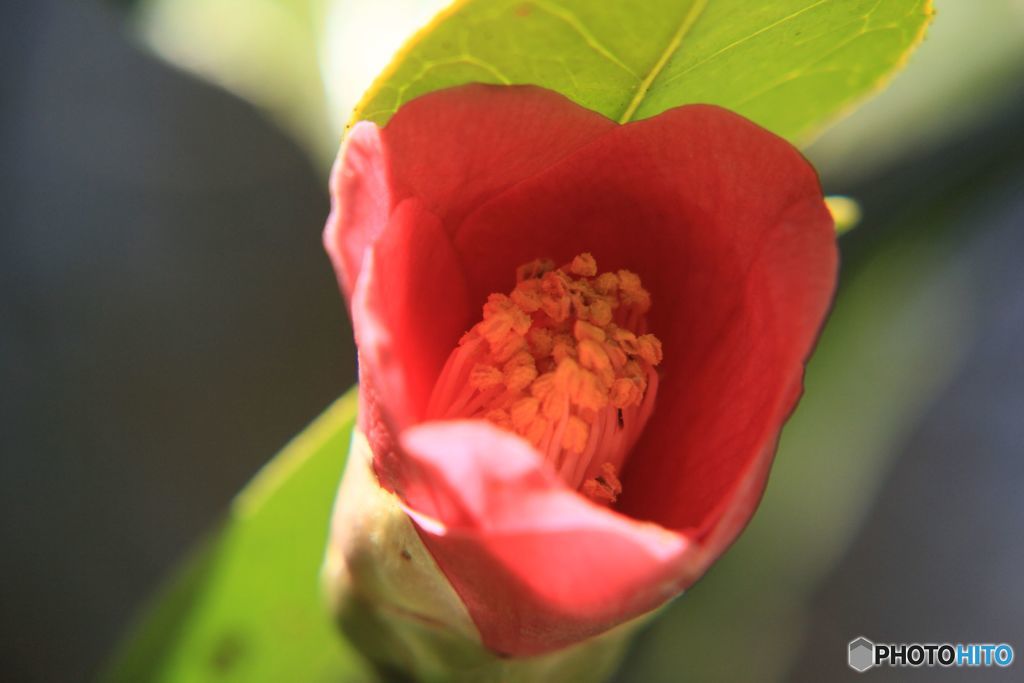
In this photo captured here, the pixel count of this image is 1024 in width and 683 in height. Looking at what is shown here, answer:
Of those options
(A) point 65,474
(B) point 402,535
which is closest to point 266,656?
(B) point 402,535

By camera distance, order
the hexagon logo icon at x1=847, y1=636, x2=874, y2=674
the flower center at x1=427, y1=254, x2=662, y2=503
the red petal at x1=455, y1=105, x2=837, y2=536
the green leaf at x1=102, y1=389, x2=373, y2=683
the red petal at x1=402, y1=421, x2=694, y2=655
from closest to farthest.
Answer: the red petal at x1=402, y1=421, x2=694, y2=655, the red petal at x1=455, y1=105, x2=837, y2=536, the flower center at x1=427, y1=254, x2=662, y2=503, the green leaf at x1=102, y1=389, x2=373, y2=683, the hexagon logo icon at x1=847, y1=636, x2=874, y2=674

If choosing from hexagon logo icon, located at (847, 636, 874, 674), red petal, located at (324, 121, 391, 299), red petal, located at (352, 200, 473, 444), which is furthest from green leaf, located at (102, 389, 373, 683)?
hexagon logo icon, located at (847, 636, 874, 674)

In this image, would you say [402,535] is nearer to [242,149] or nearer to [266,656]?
[266,656]

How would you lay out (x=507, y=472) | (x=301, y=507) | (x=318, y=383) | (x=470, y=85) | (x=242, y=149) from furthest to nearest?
(x=242, y=149) < (x=318, y=383) < (x=301, y=507) < (x=470, y=85) < (x=507, y=472)

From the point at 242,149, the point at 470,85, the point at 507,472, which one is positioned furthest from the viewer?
the point at 242,149

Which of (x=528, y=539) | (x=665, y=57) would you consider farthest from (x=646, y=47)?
(x=528, y=539)

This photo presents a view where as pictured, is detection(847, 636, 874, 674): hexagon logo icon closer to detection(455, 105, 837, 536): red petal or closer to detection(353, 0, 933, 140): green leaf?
detection(455, 105, 837, 536): red petal

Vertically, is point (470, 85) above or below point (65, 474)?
above
